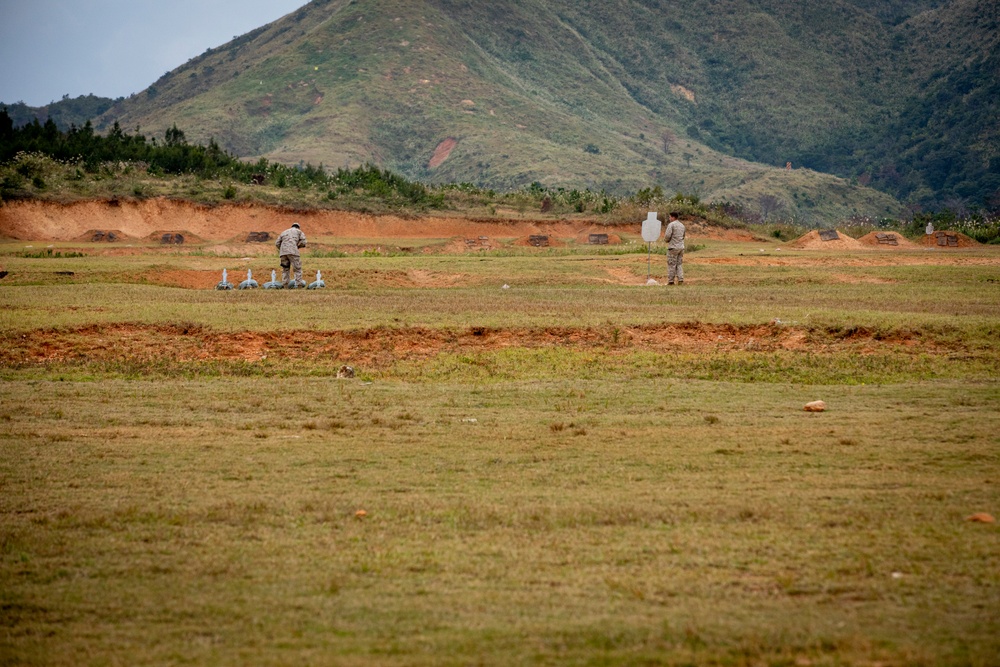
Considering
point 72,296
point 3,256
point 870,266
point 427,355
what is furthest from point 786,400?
point 3,256

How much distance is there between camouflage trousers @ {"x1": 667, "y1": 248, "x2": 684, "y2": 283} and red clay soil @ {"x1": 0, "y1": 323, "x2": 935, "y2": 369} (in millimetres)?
9565

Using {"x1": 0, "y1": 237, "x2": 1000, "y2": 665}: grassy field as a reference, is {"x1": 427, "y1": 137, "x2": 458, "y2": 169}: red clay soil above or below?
above

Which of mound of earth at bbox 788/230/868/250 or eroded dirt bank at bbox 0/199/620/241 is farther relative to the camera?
eroded dirt bank at bbox 0/199/620/241

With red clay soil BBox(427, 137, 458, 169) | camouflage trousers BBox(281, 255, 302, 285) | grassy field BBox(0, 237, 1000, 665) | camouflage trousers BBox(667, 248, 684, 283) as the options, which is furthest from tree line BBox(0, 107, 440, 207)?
red clay soil BBox(427, 137, 458, 169)

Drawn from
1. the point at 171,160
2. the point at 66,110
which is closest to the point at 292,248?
the point at 171,160

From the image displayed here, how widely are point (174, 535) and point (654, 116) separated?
156697 millimetres

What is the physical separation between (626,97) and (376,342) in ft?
481

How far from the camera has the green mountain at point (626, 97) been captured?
12006 cm

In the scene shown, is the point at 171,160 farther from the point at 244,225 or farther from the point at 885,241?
the point at 885,241

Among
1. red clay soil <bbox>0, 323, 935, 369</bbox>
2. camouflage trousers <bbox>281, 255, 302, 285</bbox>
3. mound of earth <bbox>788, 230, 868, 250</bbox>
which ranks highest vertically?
mound of earth <bbox>788, 230, 868, 250</bbox>

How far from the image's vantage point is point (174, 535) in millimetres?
8086

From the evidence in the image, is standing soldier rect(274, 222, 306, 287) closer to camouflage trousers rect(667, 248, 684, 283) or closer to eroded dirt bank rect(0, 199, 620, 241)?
camouflage trousers rect(667, 248, 684, 283)

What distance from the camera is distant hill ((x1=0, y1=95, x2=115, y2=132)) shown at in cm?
17112

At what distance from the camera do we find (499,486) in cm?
960
